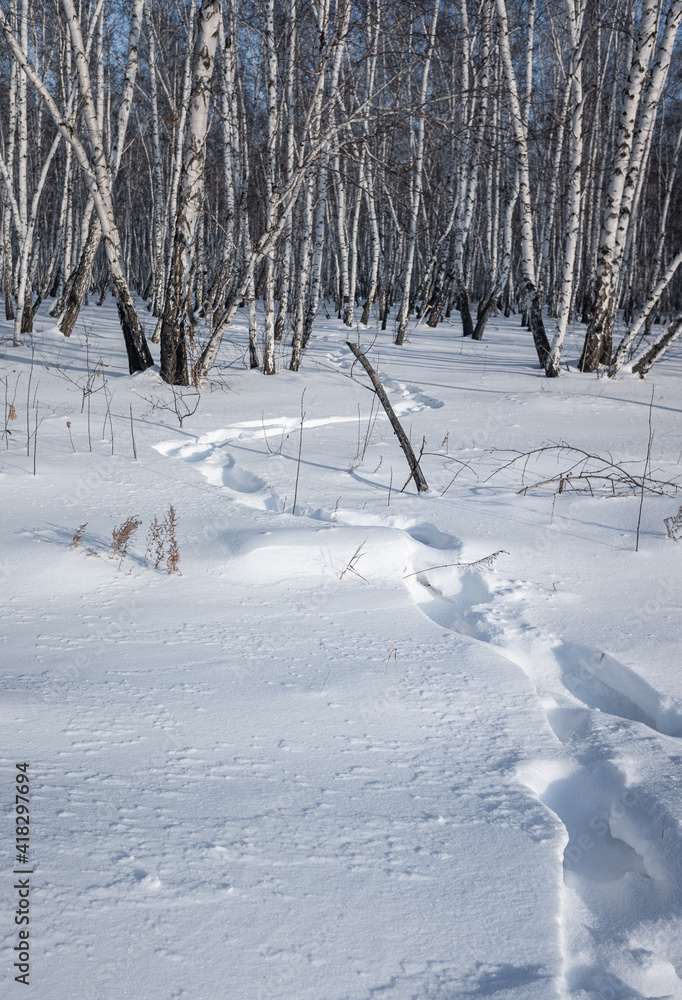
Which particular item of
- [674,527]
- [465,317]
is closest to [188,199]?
[674,527]

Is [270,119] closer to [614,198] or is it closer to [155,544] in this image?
[614,198]

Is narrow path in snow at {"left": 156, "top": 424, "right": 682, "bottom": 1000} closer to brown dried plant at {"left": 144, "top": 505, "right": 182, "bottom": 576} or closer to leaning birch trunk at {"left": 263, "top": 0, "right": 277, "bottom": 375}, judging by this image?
brown dried plant at {"left": 144, "top": 505, "right": 182, "bottom": 576}

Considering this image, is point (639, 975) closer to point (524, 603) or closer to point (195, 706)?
point (195, 706)

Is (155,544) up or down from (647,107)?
down

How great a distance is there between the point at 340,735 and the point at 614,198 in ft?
23.7

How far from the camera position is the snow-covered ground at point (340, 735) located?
1178 mm

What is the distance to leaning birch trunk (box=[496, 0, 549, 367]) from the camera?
6898mm

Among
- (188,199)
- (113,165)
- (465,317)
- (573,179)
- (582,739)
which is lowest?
(582,739)

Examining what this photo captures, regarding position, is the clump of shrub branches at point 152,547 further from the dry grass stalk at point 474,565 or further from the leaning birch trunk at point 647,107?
the leaning birch trunk at point 647,107

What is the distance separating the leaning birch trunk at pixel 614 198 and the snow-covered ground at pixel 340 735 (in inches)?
167

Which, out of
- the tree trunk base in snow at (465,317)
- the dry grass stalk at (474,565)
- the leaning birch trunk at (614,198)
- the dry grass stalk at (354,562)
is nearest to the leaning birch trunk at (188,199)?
the dry grass stalk at (354,562)

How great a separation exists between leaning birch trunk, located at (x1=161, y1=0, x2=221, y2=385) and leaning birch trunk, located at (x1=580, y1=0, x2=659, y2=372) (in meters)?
4.14

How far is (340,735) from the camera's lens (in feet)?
5.88

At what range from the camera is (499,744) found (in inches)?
70.6
